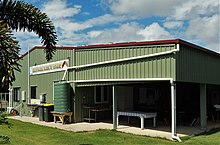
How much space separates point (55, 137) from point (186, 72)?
6.02 m

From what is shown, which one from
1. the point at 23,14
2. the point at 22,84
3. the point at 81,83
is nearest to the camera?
the point at 23,14

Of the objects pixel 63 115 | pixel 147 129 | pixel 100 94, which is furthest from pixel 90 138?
pixel 100 94

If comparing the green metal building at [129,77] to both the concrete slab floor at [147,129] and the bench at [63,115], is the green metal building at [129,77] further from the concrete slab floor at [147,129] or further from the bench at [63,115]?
the concrete slab floor at [147,129]

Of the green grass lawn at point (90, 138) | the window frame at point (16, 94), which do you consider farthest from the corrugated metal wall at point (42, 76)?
the green grass lawn at point (90, 138)

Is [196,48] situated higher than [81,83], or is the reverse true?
[196,48]

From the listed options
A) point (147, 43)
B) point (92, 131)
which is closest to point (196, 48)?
point (147, 43)

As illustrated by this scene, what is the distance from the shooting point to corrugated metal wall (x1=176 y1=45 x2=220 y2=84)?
1351 cm

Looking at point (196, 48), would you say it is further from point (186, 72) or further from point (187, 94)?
point (187, 94)

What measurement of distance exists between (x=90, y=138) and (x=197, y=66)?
5948 millimetres

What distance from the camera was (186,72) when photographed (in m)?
13.9

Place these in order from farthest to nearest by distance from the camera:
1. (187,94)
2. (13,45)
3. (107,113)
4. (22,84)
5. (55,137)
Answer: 1. (22,84)
2. (187,94)
3. (107,113)
4. (55,137)
5. (13,45)

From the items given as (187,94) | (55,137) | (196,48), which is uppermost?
(196,48)

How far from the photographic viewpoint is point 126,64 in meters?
14.9

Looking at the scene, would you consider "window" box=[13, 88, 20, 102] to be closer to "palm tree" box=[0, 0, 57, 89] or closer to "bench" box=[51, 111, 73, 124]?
"bench" box=[51, 111, 73, 124]
